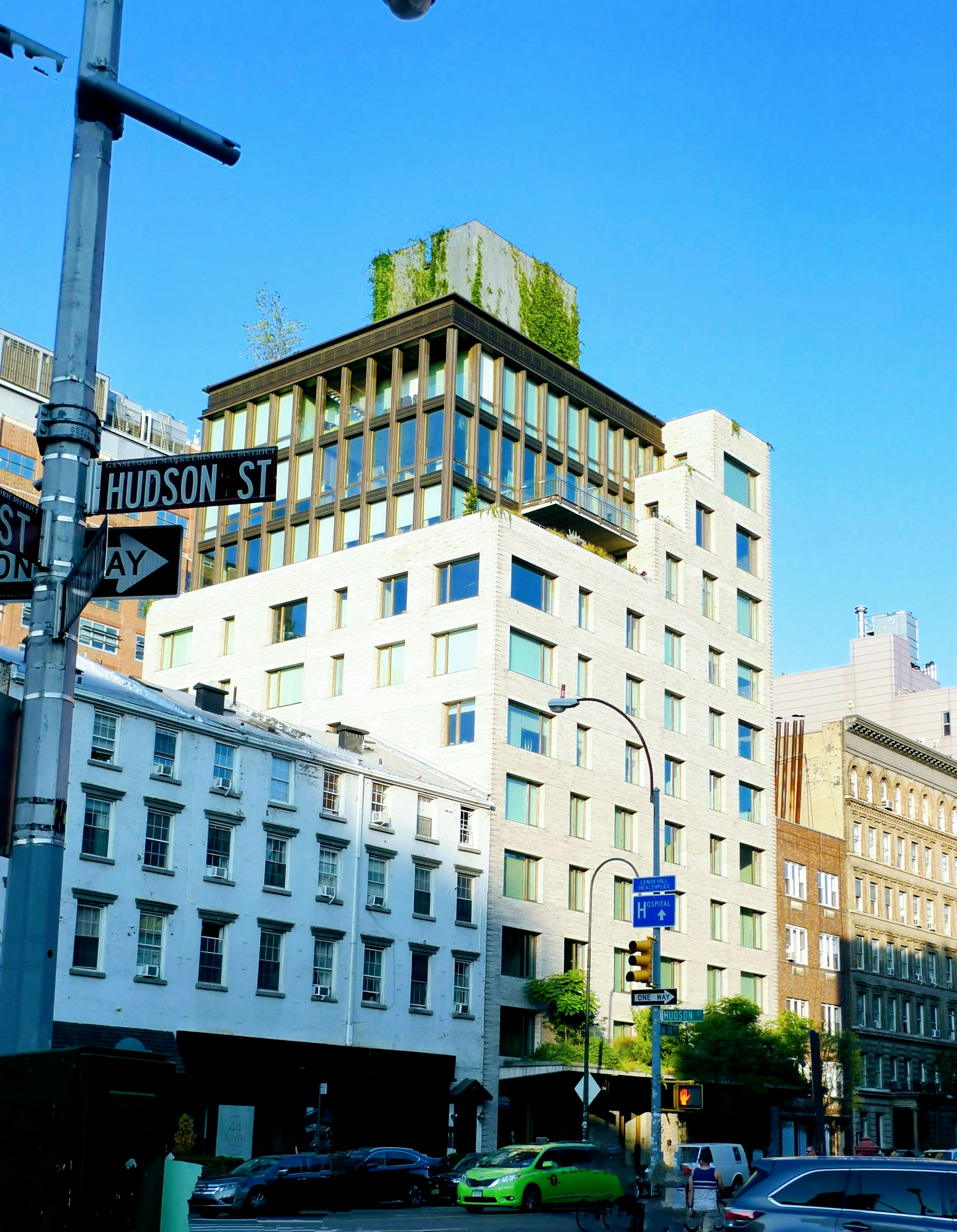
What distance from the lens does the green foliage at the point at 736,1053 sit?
61.8 metres

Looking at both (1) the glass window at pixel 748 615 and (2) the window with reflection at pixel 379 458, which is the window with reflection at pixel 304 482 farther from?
(1) the glass window at pixel 748 615

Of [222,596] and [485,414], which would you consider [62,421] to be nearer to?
[485,414]

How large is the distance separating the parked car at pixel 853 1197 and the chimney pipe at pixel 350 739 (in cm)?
4216

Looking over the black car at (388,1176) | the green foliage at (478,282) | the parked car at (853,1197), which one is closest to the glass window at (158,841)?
the black car at (388,1176)

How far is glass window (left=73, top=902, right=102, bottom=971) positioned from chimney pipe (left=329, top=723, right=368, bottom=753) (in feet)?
49.8

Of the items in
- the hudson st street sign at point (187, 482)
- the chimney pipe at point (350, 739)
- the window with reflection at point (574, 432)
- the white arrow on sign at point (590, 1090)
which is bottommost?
the white arrow on sign at point (590, 1090)

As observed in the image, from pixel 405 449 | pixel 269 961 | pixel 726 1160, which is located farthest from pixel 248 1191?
pixel 405 449

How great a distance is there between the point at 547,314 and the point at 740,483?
569 inches

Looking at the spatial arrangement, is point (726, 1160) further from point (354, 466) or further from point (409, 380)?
point (409, 380)

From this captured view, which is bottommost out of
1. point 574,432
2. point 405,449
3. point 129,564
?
point 129,564

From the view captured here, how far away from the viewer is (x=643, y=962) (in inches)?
1348

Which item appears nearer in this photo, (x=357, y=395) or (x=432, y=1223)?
(x=432, y=1223)

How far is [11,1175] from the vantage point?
→ 5.69 m

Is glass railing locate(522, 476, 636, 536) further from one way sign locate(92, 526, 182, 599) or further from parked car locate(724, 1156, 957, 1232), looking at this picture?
one way sign locate(92, 526, 182, 599)
